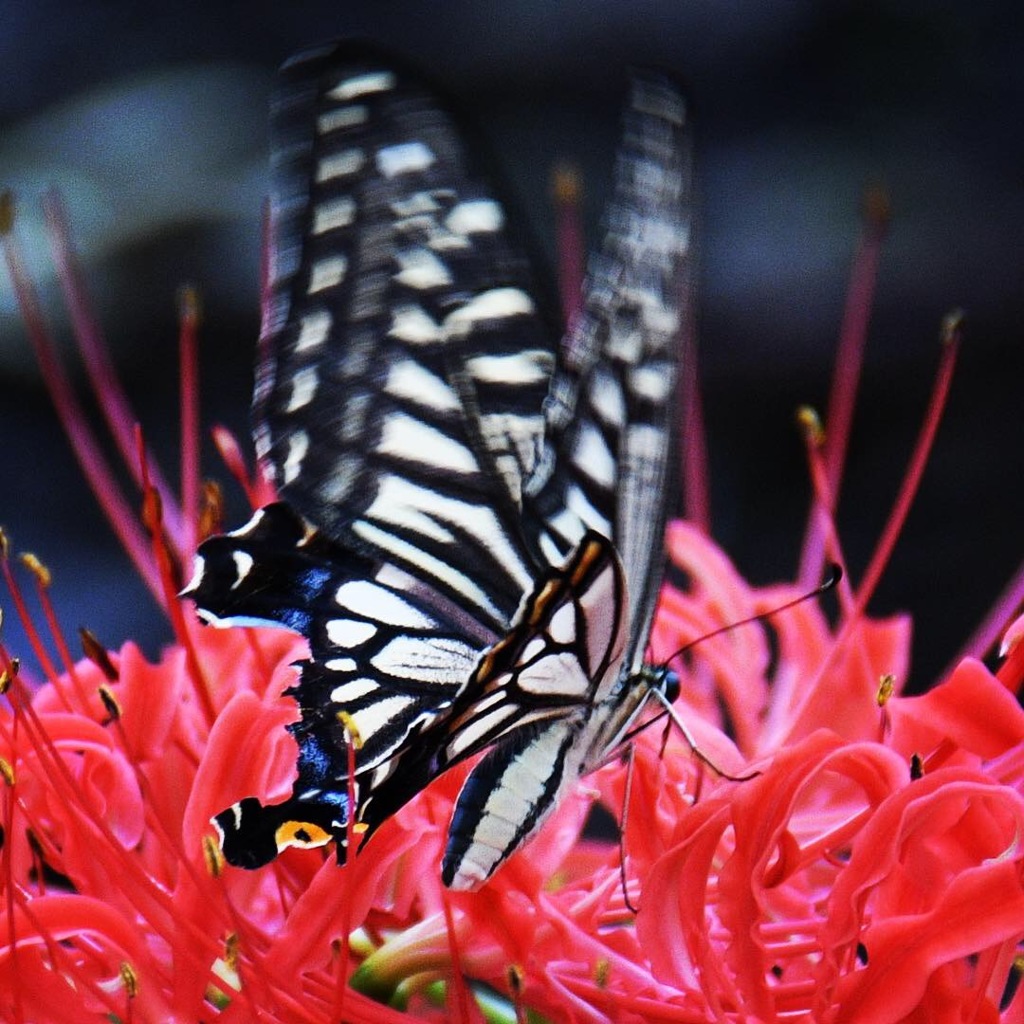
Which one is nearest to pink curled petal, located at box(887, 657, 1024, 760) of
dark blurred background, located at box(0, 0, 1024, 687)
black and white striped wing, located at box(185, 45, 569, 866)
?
black and white striped wing, located at box(185, 45, 569, 866)

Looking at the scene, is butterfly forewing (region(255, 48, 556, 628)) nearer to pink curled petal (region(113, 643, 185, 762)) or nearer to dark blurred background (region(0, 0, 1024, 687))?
pink curled petal (region(113, 643, 185, 762))

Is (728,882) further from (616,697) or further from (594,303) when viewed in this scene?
(594,303)

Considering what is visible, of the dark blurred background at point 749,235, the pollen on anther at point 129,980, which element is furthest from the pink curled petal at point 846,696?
the dark blurred background at point 749,235

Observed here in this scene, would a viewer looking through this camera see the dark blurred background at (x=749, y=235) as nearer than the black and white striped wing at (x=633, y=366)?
No

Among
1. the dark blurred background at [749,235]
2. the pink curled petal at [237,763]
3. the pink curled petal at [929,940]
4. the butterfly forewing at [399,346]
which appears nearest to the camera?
Result: the pink curled petal at [929,940]

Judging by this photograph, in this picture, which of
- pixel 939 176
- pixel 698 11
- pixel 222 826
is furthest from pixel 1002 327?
pixel 222 826

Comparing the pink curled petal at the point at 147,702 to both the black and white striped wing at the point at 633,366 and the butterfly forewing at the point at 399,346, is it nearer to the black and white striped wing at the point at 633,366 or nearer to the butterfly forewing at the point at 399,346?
the butterfly forewing at the point at 399,346
